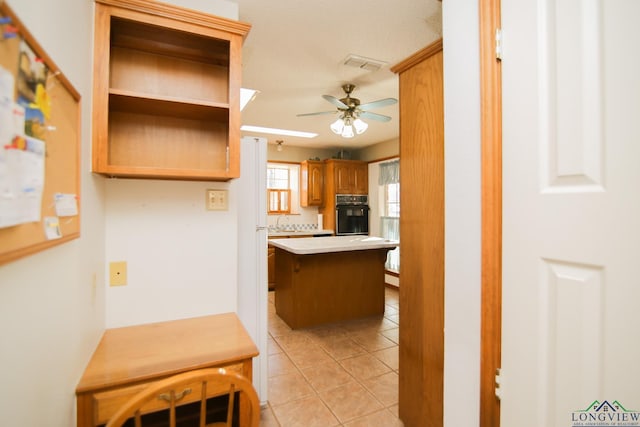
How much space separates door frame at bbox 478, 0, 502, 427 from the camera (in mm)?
987

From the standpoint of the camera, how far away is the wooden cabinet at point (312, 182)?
591 centimetres

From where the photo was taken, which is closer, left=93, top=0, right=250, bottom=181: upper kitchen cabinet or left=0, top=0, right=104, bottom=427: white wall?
left=0, top=0, right=104, bottom=427: white wall

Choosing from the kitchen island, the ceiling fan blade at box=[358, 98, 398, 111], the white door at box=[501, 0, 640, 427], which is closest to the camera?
the white door at box=[501, 0, 640, 427]

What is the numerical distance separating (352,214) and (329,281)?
249cm

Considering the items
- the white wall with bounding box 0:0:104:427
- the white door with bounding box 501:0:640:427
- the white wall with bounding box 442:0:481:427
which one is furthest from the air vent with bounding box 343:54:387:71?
the white wall with bounding box 0:0:104:427

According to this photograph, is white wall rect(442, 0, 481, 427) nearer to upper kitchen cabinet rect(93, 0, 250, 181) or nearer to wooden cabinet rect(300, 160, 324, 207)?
upper kitchen cabinet rect(93, 0, 250, 181)

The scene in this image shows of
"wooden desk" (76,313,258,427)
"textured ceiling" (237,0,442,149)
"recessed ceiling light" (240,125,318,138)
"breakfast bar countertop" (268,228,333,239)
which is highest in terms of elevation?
"recessed ceiling light" (240,125,318,138)

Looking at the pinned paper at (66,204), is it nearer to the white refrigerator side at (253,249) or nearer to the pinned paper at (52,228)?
the pinned paper at (52,228)

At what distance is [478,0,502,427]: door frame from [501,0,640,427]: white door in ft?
0.09

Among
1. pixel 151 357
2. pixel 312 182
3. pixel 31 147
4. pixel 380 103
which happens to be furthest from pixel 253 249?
pixel 312 182

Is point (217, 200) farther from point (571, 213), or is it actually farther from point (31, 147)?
point (571, 213)

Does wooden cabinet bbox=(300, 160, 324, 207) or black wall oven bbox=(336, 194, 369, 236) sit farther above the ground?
wooden cabinet bbox=(300, 160, 324, 207)

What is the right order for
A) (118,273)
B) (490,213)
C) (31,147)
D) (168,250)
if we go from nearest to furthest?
(31,147)
(490,213)
(118,273)
(168,250)

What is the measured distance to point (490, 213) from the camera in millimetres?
1001
